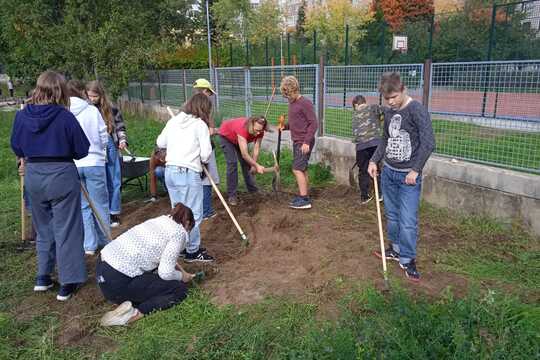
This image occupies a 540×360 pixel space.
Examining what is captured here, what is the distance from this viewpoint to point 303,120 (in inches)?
236

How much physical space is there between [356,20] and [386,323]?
30.5 m

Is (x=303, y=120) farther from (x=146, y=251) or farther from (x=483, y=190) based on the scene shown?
(x=146, y=251)

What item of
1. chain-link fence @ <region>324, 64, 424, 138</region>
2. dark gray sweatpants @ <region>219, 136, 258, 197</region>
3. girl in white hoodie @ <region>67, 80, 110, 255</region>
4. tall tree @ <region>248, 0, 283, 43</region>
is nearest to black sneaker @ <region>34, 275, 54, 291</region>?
girl in white hoodie @ <region>67, 80, 110, 255</region>

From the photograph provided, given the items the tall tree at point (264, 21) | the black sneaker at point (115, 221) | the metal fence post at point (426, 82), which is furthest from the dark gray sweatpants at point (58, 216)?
the tall tree at point (264, 21)

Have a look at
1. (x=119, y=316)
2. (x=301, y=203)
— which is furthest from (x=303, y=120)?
(x=119, y=316)

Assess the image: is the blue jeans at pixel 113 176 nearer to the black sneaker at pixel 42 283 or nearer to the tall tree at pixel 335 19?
the black sneaker at pixel 42 283

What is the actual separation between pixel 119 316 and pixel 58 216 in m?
0.97

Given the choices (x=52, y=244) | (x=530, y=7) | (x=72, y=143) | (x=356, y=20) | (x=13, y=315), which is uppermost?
(x=356, y=20)

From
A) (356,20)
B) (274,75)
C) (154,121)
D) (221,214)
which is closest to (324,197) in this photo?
(221,214)

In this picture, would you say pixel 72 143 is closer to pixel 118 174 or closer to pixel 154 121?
pixel 118 174

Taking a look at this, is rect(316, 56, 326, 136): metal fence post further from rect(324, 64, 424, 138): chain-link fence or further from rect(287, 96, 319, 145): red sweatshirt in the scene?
rect(287, 96, 319, 145): red sweatshirt

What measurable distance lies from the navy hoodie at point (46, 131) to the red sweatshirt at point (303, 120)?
2992mm

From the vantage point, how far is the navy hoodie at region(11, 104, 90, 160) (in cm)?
359

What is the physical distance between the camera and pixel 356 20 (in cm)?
3095
